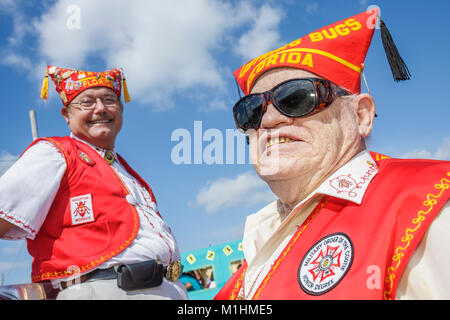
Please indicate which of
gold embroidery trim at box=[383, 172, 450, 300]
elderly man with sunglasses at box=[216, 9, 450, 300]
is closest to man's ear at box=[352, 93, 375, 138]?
elderly man with sunglasses at box=[216, 9, 450, 300]

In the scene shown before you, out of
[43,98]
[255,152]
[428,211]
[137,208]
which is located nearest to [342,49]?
[255,152]

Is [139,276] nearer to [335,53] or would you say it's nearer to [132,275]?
[132,275]

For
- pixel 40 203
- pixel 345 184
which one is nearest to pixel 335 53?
pixel 345 184

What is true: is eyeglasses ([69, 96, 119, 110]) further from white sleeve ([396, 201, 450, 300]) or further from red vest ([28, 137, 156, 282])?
white sleeve ([396, 201, 450, 300])

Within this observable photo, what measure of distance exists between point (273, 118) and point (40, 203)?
139cm

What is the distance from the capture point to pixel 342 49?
6.10 ft

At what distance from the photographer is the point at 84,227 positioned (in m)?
2.21

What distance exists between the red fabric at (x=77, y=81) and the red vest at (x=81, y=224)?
0.58 m

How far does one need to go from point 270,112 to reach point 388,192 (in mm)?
665

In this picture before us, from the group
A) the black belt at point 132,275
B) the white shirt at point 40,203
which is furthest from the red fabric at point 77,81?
the black belt at point 132,275

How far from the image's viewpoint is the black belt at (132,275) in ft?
6.88

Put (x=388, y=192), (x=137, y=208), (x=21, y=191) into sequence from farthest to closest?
(x=137, y=208)
(x=21, y=191)
(x=388, y=192)
